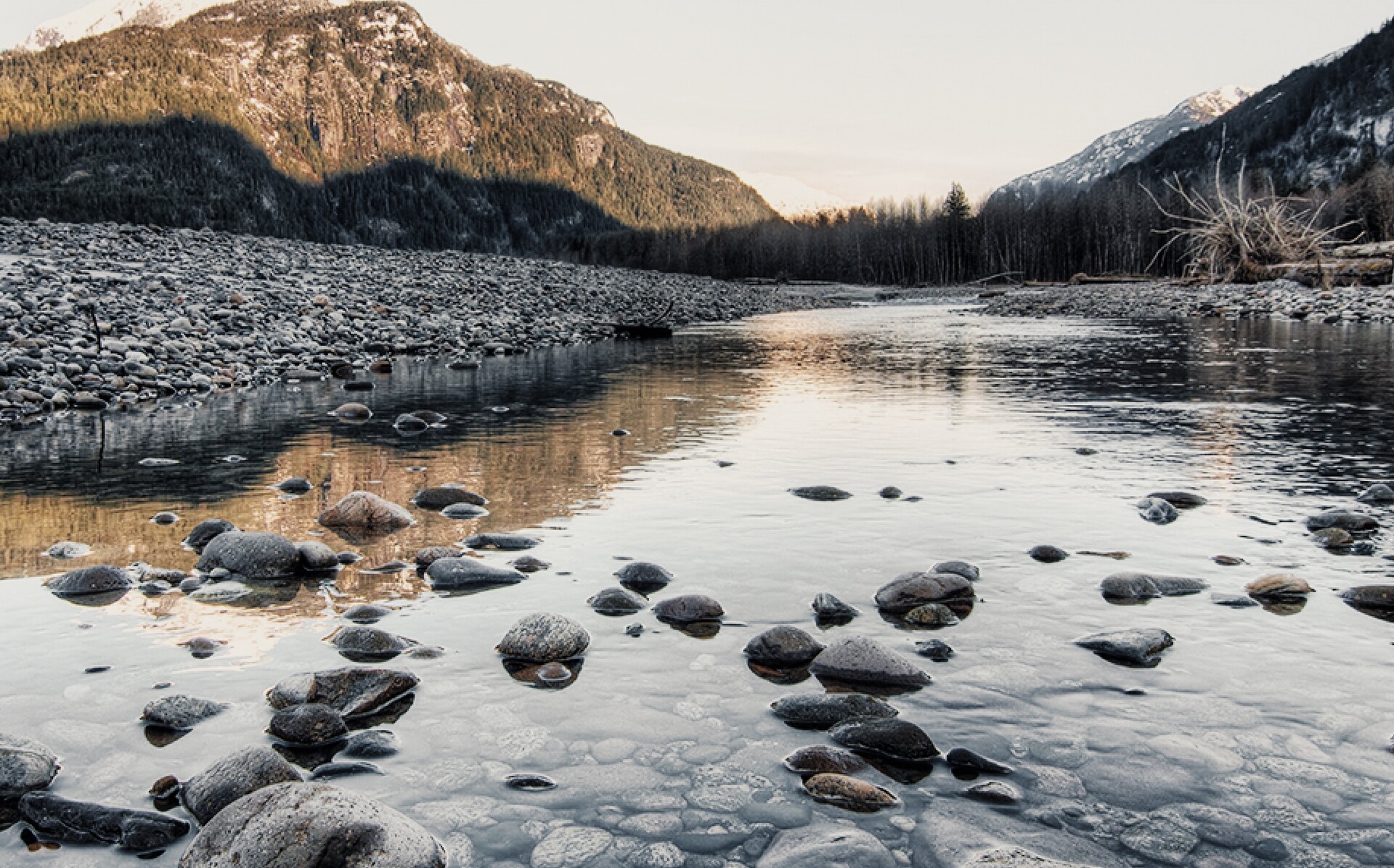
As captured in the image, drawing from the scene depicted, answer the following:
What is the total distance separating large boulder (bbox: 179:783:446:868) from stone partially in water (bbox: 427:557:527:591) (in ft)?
8.08

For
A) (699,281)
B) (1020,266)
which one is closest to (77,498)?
(699,281)

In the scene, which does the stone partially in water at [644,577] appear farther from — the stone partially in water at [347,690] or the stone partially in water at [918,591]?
the stone partially in water at [347,690]

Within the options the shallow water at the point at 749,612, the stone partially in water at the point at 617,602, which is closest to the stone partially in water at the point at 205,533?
the shallow water at the point at 749,612

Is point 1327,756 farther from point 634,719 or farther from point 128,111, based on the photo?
point 128,111

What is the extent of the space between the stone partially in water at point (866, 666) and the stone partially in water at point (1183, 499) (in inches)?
145

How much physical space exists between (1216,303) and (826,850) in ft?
124

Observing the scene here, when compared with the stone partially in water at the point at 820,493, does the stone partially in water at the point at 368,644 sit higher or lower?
lower

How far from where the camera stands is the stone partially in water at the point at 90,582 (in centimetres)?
500

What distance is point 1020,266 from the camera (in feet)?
332

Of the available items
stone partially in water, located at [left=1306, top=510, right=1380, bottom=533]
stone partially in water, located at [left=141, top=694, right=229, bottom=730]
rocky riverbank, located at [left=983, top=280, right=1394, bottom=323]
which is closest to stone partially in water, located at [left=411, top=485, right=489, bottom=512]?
stone partially in water, located at [left=141, top=694, right=229, bottom=730]

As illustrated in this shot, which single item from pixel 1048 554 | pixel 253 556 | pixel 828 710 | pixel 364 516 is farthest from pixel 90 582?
pixel 1048 554

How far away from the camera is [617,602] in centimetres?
473

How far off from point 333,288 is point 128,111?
155683 millimetres

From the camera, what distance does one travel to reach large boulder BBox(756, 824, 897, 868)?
2.57 m
